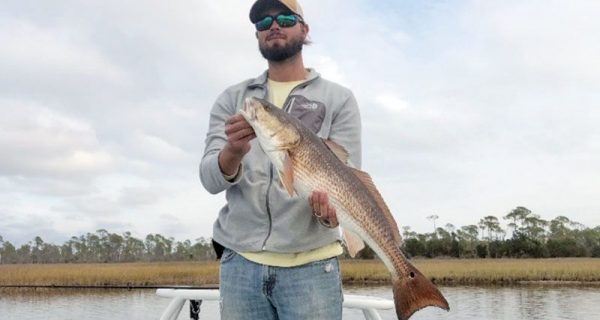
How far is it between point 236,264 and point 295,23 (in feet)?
4.48

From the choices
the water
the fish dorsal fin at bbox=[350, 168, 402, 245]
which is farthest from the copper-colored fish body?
the water

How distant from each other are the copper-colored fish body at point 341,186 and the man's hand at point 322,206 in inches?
1.4

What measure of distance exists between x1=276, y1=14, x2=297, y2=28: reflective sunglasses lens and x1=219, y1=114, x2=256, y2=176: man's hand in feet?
2.48

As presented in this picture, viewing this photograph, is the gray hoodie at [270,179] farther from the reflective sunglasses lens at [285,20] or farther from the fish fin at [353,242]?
the reflective sunglasses lens at [285,20]

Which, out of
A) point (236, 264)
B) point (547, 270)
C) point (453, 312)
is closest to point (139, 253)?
point (547, 270)

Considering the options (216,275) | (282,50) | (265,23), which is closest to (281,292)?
(282,50)

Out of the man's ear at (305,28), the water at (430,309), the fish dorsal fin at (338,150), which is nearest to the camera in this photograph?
the fish dorsal fin at (338,150)

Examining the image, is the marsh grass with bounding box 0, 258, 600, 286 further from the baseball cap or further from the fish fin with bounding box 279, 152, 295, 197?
the fish fin with bounding box 279, 152, 295, 197

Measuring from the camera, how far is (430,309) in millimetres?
25344

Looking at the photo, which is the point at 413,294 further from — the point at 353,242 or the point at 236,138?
the point at 236,138

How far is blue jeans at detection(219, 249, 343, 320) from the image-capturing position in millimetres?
3088

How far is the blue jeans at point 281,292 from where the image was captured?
309 centimetres

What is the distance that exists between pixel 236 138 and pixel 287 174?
0.29 meters

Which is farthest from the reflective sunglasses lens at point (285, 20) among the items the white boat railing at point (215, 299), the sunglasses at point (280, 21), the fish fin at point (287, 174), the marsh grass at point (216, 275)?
the marsh grass at point (216, 275)
